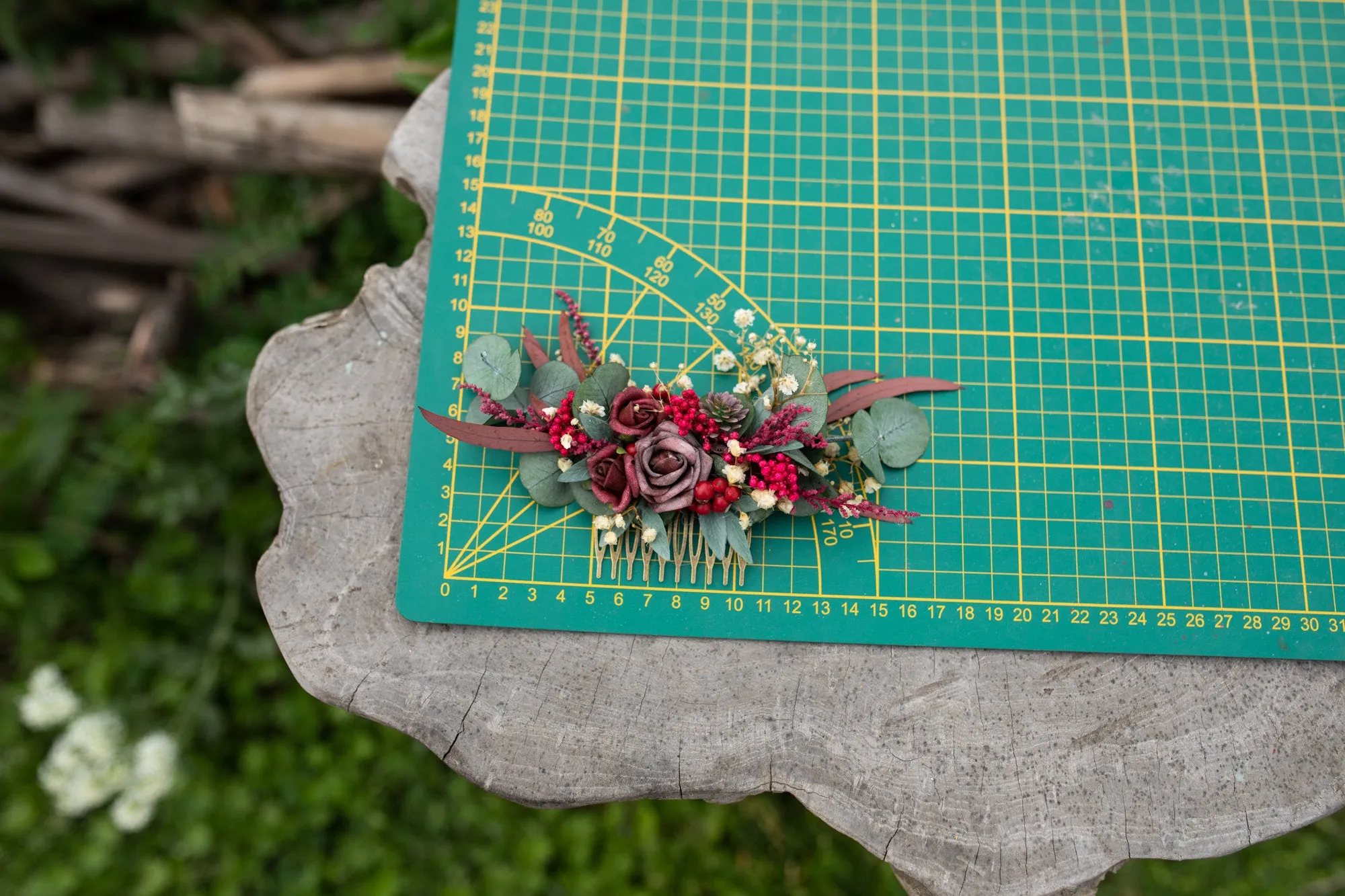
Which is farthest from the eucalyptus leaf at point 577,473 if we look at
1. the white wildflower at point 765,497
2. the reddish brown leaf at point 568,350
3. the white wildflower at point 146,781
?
the white wildflower at point 146,781

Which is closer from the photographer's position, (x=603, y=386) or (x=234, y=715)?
(x=603, y=386)

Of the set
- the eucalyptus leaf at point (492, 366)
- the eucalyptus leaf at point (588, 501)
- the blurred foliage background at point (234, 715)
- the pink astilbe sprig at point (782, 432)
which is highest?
the eucalyptus leaf at point (492, 366)

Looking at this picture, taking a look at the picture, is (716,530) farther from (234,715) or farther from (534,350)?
(234,715)

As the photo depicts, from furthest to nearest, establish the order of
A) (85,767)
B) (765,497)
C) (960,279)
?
(85,767)
(960,279)
(765,497)

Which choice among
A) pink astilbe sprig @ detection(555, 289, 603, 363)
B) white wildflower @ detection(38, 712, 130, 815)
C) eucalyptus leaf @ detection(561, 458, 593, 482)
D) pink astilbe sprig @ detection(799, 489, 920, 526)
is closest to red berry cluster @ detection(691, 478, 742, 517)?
pink astilbe sprig @ detection(799, 489, 920, 526)

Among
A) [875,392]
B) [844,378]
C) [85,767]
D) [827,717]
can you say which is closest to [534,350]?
[844,378]

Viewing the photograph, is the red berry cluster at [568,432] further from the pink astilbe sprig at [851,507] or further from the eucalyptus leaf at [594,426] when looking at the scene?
the pink astilbe sprig at [851,507]

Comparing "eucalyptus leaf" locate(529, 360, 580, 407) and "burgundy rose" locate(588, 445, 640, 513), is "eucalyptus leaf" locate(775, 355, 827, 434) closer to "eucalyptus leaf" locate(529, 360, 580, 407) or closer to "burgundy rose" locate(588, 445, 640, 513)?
"burgundy rose" locate(588, 445, 640, 513)

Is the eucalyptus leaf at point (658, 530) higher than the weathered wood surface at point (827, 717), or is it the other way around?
the eucalyptus leaf at point (658, 530)
